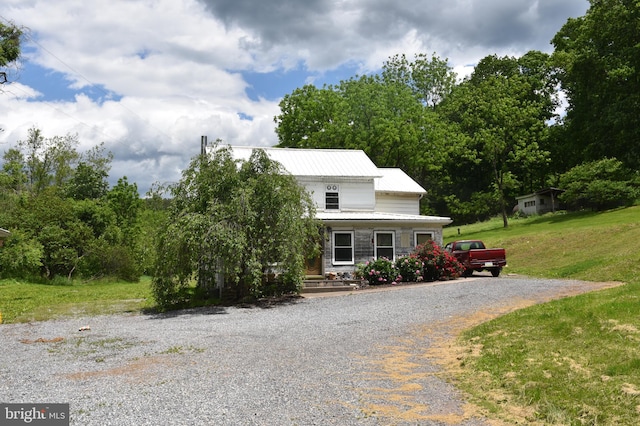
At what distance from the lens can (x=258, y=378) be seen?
325 inches

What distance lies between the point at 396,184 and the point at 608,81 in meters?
21.9

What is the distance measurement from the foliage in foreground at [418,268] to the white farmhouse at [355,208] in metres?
2.11

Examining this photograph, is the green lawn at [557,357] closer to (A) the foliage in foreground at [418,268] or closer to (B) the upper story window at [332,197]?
(A) the foliage in foreground at [418,268]

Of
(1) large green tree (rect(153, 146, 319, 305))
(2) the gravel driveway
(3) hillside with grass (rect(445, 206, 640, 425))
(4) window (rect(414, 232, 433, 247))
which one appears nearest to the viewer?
(3) hillside with grass (rect(445, 206, 640, 425))

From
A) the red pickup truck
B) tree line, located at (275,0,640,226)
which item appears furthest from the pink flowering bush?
tree line, located at (275,0,640,226)

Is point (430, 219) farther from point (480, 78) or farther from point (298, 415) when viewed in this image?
point (480, 78)

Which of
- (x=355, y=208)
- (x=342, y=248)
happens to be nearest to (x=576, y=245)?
(x=355, y=208)

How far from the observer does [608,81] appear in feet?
136

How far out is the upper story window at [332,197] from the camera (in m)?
28.2

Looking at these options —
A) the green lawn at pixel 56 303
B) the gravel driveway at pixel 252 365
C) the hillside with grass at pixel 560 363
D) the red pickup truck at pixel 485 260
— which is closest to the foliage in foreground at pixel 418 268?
the red pickup truck at pixel 485 260

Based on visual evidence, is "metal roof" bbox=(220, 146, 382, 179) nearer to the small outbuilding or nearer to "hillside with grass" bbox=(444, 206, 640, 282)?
"hillside with grass" bbox=(444, 206, 640, 282)

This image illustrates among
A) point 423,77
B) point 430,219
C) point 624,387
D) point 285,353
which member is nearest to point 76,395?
point 285,353

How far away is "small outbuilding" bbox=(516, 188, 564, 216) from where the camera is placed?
46125 millimetres

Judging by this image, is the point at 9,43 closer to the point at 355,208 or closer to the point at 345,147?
the point at 355,208
